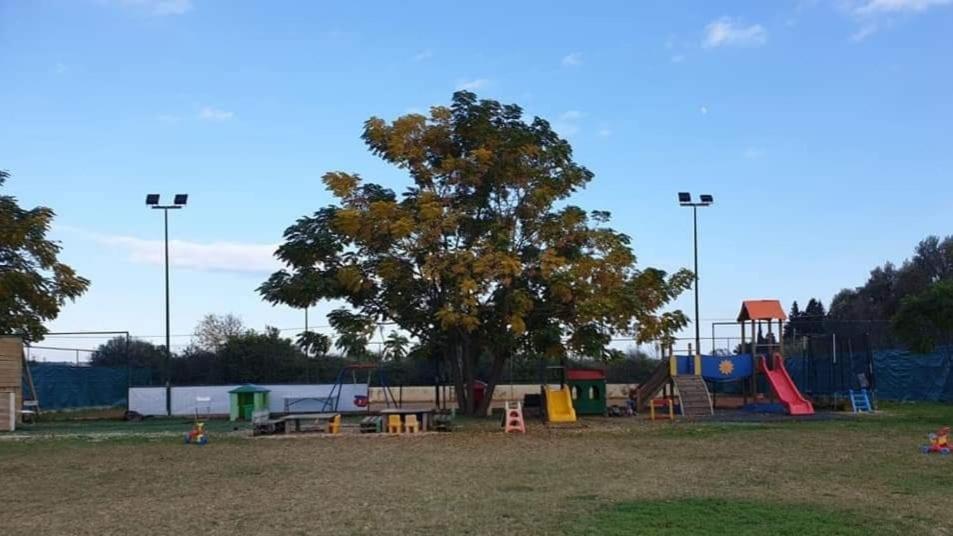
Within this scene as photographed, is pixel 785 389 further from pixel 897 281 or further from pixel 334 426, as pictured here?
pixel 897 281

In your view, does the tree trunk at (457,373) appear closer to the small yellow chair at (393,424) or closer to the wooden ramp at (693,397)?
the small yellow chair at (393,424)

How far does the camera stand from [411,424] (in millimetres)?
22141

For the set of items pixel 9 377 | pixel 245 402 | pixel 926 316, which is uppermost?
pixel 926 316

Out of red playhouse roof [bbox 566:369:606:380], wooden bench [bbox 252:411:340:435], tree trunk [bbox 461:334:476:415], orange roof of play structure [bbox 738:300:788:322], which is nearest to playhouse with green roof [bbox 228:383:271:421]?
wooden bench [bbox 252:411:340:435]

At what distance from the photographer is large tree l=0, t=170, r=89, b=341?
2588cm

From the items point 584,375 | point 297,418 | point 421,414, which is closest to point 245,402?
point 297,418

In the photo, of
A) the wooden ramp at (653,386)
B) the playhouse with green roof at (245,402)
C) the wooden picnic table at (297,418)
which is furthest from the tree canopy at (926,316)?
the playhouse with green roof at (245,402)

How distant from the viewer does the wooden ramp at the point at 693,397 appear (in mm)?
27542

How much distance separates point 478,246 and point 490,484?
12958 millimetres

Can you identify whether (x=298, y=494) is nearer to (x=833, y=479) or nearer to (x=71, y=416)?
(x=833, y=479)

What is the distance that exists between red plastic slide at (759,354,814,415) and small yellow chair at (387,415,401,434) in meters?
12.0

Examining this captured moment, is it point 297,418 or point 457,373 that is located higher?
point 457,373

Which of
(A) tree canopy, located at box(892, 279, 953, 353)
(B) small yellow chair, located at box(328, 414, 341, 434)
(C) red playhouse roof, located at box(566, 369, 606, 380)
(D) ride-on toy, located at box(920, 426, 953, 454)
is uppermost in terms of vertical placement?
(A) tree canopy, located at box(892, 279, 953, 353)

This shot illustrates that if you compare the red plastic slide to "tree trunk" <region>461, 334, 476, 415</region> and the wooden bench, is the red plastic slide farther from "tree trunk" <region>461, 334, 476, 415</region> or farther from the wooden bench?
the wooden bench
